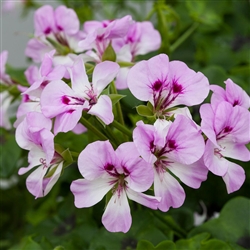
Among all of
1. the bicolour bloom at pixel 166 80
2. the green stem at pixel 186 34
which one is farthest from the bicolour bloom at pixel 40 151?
the green stem at pixel 186 34

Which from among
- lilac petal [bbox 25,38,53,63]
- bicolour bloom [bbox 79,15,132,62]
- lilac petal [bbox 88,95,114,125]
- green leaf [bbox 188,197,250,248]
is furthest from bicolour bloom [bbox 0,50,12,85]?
green leaf [bbox 188,197,250,248]

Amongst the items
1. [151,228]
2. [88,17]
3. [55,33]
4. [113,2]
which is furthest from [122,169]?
[113,2]

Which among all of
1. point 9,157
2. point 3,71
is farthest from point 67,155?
point 9,157

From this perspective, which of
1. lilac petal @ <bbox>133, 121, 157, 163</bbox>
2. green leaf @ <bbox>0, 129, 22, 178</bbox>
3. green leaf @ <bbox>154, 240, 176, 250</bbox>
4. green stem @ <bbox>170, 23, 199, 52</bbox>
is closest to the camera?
lilac petal @ <bbox>133, 121, 157, 163</bbox>

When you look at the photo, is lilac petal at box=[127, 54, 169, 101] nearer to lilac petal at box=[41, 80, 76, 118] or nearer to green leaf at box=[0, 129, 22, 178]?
lilac petal at box=[41, 80, 76, 118]

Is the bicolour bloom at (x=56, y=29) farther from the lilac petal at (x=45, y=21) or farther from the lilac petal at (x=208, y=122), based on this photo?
the lilac petal at (x=208, y=122)

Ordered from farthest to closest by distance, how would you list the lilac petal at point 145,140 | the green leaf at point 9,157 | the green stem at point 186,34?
1. the green stem at point 186,34
2. the green leaf at point 9,157
3. the lilac petal at point 145,140
